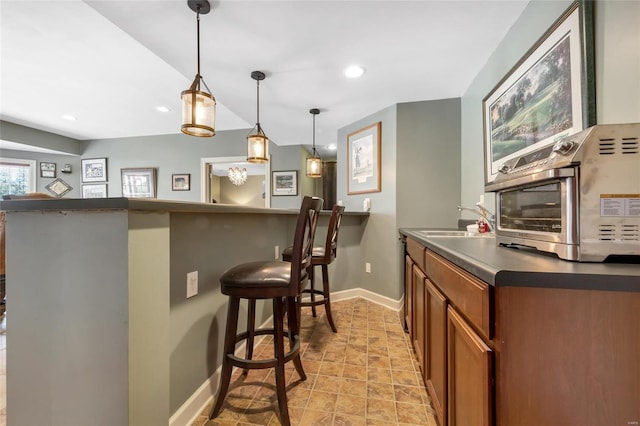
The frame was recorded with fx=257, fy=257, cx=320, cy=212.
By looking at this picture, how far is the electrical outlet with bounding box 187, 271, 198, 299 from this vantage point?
125 cm

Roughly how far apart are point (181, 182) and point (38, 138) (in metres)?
2.41

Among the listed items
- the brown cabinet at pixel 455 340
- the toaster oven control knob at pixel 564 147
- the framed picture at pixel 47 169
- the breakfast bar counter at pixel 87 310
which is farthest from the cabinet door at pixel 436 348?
the framed picture at pixel 47 169

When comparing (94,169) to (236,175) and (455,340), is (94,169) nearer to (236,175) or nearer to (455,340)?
(236,175)

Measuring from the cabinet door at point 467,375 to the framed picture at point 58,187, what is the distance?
6.74 meters

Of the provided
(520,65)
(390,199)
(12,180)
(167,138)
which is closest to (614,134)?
(520,65)

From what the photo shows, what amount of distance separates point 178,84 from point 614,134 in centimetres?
334

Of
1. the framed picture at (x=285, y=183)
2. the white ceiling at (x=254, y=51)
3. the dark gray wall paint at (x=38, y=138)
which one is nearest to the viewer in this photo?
the white ceiling at (x=254, y=51)

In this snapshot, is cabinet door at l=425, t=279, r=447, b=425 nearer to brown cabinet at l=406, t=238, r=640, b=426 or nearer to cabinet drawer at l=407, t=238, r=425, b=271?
cabinet drawer at l=407, t=238, r=425, b=271

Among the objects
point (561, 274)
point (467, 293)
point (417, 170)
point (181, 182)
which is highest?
point (181, 182)

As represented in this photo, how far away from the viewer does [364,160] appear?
125 inches

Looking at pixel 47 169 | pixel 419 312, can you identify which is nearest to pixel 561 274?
pixel 419 312

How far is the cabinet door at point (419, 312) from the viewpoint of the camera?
1.46 meters

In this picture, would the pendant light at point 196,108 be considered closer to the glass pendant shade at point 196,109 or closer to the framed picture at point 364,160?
the glass pendant shade at point 196,109

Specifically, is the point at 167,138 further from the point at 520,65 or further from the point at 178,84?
the point at 520,65
